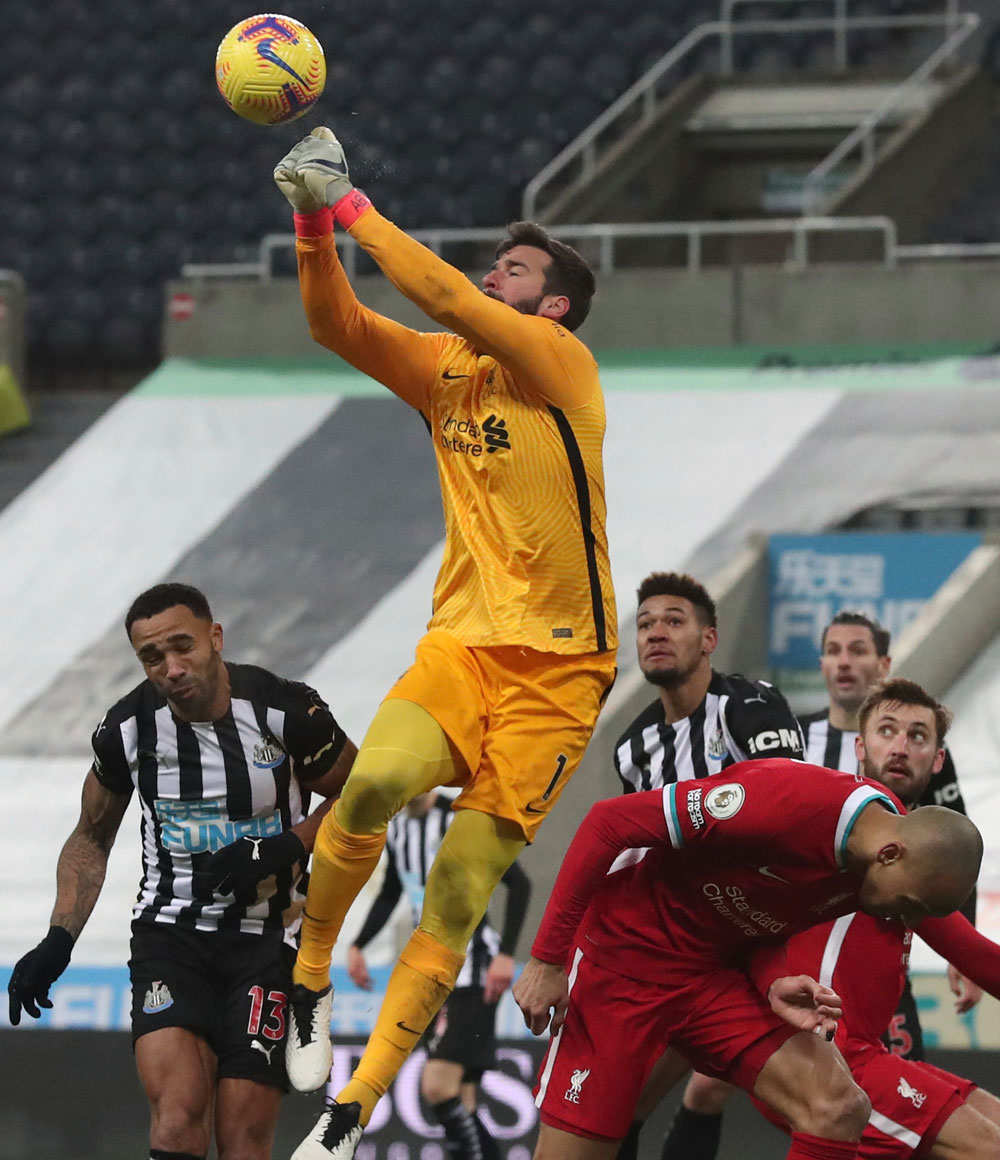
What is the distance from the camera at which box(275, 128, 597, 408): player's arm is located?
467 cm

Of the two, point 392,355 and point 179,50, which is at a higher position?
point 179,50

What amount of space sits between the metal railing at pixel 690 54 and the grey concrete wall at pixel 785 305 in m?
2.07

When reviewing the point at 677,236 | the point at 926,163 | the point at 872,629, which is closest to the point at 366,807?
the point at 872,629

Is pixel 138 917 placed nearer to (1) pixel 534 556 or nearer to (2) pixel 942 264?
(1) pixel 534 556

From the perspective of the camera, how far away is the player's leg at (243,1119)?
192 inches

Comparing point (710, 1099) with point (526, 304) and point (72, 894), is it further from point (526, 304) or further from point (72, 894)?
point (526, 304)

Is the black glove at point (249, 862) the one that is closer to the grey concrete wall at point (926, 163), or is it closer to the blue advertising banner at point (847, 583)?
the blue advertising banner at point (847, 583)

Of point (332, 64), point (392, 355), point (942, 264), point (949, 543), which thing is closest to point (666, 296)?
point (942, 264)

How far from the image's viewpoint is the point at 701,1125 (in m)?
6.14

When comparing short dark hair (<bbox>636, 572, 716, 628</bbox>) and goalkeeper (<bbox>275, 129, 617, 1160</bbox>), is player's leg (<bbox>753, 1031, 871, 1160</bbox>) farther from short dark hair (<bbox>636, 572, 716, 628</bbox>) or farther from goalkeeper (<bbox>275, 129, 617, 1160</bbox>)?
short dark hair (<bbox>636, 572, 716, 628</bbox>)

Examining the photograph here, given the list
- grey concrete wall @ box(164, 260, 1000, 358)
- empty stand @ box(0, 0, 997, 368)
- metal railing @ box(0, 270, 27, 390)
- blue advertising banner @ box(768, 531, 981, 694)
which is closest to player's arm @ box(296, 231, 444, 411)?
blue advertising banner @ box(768, 531, 981, 694)

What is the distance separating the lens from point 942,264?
13789 millimetres

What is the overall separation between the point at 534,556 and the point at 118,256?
42.5 feet

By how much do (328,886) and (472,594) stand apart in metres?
0.84
